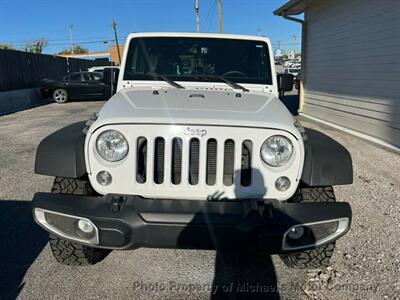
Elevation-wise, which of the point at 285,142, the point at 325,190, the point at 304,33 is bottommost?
the point at 325,190

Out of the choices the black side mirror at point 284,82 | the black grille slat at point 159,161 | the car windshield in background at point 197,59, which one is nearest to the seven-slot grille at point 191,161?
the black grille slat at point 159,161

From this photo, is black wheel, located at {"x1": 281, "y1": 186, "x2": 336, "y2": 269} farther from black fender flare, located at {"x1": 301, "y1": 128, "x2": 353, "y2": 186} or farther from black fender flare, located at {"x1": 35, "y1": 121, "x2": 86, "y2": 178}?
black fender flare, located at {"x1": 35, "y1": 121, "x2": 86, "y2": 178}

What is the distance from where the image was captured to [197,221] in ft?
7.90

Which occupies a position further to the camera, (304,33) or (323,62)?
(304,33)

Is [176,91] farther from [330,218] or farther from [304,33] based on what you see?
[304,33]

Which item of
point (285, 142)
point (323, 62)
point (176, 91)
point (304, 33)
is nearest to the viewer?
point (285, 142)

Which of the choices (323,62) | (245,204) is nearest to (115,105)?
(245,204)

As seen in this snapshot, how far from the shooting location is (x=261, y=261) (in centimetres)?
333

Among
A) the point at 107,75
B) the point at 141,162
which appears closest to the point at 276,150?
the point at 141,162

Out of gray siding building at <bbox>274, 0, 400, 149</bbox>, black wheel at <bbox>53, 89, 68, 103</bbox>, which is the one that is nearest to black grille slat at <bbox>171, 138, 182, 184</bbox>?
gray siding building at <bbox>274, 0, 400, 149</bbox>

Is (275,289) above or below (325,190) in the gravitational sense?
below

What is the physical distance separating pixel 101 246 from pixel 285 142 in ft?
4.57

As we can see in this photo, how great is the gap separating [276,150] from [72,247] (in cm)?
173

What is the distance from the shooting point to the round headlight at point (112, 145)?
8.54 ft
